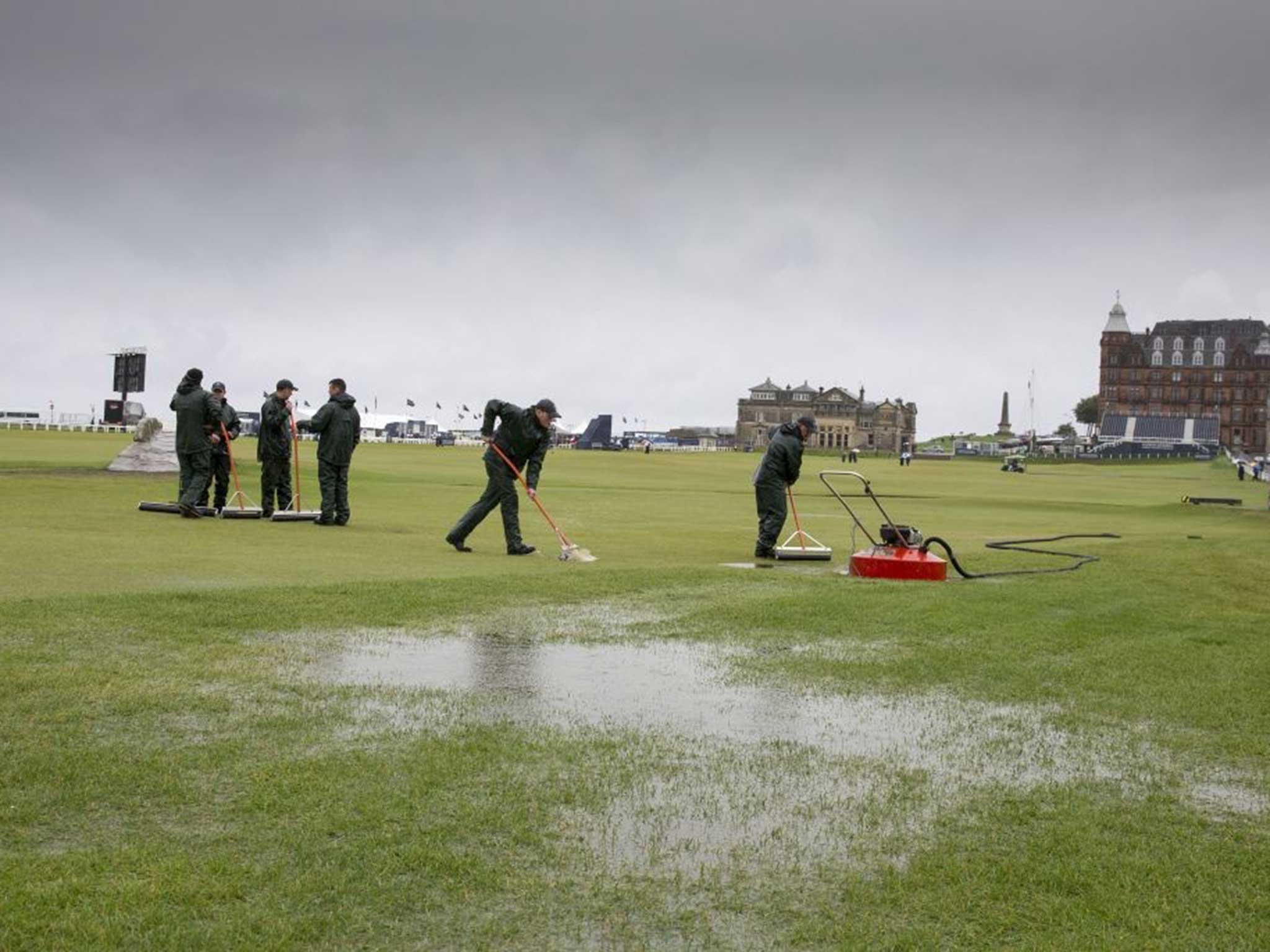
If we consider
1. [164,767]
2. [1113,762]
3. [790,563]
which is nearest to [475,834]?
[164,767]

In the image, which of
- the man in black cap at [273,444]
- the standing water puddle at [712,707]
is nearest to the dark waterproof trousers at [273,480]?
the man in black cap at [273,444]

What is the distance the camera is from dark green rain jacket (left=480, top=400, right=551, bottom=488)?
21125 millimetres

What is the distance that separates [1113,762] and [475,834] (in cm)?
440

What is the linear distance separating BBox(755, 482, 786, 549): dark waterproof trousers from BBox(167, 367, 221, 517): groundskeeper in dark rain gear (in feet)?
35.9

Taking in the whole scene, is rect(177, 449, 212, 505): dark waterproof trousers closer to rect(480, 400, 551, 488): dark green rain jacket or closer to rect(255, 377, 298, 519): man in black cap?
rect(255, 377, 298, 519): man in black cap

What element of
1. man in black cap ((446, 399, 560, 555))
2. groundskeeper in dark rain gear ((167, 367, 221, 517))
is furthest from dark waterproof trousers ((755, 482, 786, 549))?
groundskeeper in dark rain gear ((167, 367, 221, 517))

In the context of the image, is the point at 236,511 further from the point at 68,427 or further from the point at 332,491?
the point at 68,427

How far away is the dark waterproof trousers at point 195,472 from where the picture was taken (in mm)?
25328

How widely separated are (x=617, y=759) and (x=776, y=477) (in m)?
13.5

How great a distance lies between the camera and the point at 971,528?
31.5m

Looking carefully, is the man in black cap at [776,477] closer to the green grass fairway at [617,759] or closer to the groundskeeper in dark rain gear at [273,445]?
the green grass fairway at [617,759]

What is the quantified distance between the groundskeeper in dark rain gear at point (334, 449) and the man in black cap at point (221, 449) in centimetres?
191

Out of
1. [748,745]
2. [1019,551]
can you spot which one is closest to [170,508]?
[1019,551]

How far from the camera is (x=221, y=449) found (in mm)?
26812
